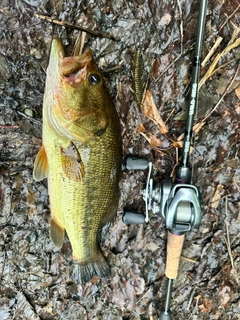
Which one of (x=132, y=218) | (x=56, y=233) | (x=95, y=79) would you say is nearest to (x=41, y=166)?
(x=56, y=233)

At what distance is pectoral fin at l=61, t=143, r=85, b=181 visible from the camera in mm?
1862

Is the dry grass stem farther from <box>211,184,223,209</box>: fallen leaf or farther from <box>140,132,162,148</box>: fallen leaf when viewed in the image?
<box>211,184,223,209</box>: fallen leaf

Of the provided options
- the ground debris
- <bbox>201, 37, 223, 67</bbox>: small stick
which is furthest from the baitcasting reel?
<bbox>201, 37, 223, 67</bbox>: small stick

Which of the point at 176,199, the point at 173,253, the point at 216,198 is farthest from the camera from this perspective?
the point at 216,198

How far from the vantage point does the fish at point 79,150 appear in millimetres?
1719

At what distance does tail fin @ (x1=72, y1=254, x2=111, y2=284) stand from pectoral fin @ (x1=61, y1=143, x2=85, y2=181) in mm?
700

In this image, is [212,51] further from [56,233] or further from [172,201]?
[56,233]

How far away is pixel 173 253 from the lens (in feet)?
7.43

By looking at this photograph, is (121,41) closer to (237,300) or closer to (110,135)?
Result: (110,135)

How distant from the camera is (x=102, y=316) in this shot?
253 centimetres

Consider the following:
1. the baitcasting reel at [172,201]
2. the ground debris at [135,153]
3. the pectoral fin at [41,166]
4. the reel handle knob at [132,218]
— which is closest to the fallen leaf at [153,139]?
the ground debris at [135,153]

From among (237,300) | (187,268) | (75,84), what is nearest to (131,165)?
(75,84)

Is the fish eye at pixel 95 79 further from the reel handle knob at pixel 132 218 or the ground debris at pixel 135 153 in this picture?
the reel handle knob at pixel 132 218

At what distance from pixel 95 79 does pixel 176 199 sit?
0.84 meters
